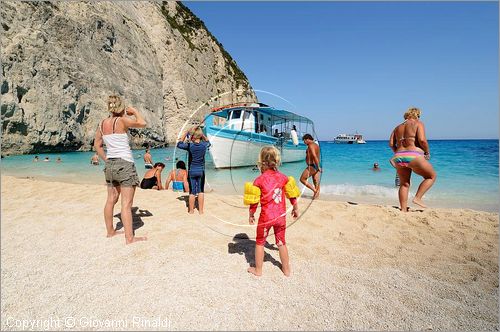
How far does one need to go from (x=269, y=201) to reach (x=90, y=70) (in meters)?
33.1

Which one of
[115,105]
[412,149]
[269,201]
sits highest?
[115,105]

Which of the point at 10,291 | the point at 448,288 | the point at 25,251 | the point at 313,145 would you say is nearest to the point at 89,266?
the point at 10,291

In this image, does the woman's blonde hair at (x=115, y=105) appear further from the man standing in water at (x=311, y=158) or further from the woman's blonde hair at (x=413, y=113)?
the woman's blonde hair at (x=413, y=113)

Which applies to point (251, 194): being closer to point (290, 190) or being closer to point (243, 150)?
point (290, 190)

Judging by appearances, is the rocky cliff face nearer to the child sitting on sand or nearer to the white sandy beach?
the white sandy beach

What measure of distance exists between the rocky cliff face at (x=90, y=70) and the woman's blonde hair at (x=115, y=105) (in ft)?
46.2

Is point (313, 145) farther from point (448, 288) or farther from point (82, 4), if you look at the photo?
point (82, 4)

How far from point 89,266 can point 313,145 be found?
5.05 m

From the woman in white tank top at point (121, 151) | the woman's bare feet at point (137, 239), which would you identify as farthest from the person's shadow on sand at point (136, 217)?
the woman in white tank top at point (121, 151)

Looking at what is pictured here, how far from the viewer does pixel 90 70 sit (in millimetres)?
30469

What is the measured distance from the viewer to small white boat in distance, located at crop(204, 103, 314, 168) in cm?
654

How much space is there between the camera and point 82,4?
31172mm

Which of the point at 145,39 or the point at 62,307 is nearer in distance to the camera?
the point at 62,307

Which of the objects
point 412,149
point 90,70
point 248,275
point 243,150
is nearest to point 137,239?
point 248,275
